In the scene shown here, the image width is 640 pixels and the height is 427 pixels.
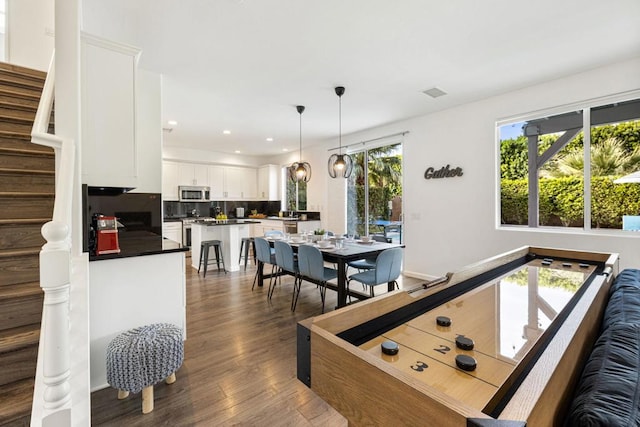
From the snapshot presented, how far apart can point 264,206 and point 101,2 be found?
6.90 meters

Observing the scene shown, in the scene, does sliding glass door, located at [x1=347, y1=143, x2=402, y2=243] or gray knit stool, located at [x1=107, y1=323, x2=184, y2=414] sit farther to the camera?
sliding glass door, located at [x1=347, y1=143, x2=402, y2=243]

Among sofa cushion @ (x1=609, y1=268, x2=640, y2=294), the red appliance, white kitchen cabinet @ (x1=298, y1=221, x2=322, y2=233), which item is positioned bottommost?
sofa cushion @ (x1=609, y1=268, x2=640, y2=294)

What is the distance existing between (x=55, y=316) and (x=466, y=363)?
1301 mm

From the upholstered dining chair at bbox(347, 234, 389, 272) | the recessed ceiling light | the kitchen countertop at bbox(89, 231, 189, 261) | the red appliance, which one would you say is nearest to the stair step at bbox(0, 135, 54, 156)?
the red appliance

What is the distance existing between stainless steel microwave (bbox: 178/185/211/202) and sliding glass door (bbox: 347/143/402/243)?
3.84 metres

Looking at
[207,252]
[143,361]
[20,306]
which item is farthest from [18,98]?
[207,252]

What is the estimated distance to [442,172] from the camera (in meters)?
4.49

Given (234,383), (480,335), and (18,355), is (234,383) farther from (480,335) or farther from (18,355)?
(480,335)

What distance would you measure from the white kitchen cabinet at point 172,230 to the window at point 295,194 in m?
2.90

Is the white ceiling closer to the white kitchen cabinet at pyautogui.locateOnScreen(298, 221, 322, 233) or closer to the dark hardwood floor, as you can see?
the dark hardwood floor

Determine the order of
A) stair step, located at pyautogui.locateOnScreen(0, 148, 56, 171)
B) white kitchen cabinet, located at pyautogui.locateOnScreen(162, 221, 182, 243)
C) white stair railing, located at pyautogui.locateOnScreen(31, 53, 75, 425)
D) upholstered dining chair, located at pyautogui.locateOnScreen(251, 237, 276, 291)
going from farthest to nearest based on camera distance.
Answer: white kitchen cabinet, located at pyautogui.locateOnScreen(162, 221, 182, 243)
upholstered dining chair, located at pyautogui.locateOnScreen(251, 237, 276, 291)
stair step, located at pyautogui.locateOnScreen(0, 148, 56, 171)
white stair railing, located at pyautogui.locateOnScreen(31, 53, 75, 425)

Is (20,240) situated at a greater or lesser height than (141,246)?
greater

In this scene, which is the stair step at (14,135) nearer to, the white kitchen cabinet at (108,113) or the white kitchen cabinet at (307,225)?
the white kitchen cabinet at (108,113)

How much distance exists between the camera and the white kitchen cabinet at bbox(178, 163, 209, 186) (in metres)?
7.13
